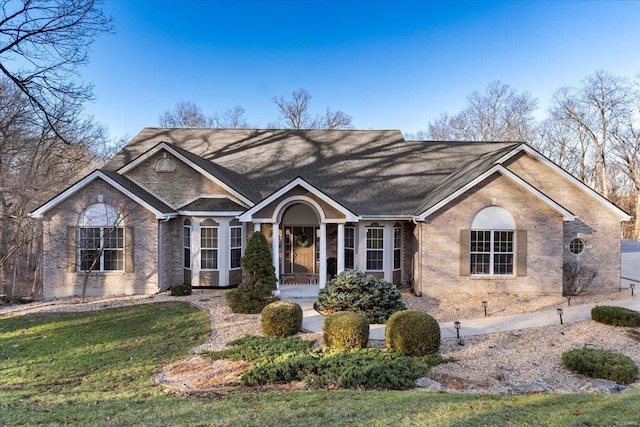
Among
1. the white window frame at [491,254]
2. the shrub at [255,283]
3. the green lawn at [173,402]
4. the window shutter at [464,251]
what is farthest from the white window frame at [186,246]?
the white window frame at [491,254]

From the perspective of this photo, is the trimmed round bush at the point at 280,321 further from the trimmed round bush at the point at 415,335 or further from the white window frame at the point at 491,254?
the white window frame at the point at 491,254

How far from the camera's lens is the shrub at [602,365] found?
7594 mm

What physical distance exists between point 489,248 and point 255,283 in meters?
9.50

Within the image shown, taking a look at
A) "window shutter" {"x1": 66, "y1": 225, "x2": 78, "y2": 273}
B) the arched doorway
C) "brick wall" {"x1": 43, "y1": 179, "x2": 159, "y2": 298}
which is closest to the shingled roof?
the arched doorway

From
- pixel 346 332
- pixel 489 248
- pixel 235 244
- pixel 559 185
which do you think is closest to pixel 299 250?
pixel 235 244

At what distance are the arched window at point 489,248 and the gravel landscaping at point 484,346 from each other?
3.69 feet

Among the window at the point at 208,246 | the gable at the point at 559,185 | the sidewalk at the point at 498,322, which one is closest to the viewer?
the sidewalk at the point at 498,322

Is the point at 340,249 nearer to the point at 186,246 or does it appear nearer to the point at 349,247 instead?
the point at 349,247

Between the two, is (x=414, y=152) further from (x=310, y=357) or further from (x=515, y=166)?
(x=310, y=357)

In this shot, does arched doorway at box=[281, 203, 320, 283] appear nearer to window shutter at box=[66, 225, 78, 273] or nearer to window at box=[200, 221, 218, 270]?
window at box=[200, 221, 218, 270]

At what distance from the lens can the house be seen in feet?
49.4

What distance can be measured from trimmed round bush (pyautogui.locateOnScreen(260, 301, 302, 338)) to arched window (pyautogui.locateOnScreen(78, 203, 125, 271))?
8617 mm

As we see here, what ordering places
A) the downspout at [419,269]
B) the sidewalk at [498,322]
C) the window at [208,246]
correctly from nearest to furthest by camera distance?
the sidewalk at [498,322] → the downspout at [419,269] → the window at [208,246]

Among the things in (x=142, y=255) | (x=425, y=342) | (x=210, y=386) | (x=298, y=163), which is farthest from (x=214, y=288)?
(x=425, y=342)
